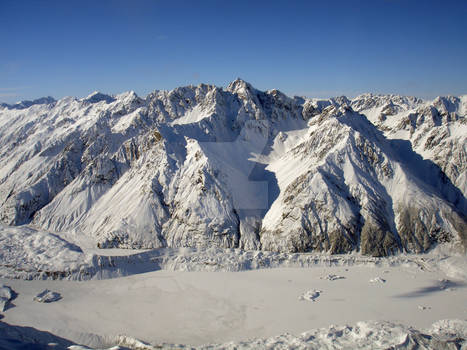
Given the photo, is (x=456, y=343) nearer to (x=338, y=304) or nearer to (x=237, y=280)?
(x=338, y=304)

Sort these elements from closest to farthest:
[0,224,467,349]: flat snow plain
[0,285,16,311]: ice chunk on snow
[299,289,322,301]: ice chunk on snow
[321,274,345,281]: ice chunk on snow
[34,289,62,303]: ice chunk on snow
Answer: [0,224,467,349]: flat snow plain, [0,285,16,311]: ice chunk on snow, [299,289,322,301]: ice chunk on snow, [34,289,62,303]: ice chunk on snow, [321,274,345,281]: ice chunk on snow

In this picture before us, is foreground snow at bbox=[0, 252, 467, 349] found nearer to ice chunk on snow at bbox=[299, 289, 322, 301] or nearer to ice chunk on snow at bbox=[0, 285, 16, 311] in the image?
ice chunk on snow at bbox=[299, 289, 322, 301]

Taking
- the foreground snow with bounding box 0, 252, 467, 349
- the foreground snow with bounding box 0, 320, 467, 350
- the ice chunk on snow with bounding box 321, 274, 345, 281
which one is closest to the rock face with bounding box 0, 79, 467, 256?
the ice chunk on snow with bounding box 321, 274, 345, 281

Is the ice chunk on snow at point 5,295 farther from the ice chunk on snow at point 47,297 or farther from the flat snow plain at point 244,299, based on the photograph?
the ice chunk on snow at point 47,297

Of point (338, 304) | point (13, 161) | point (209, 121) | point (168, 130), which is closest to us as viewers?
point (338, 304)

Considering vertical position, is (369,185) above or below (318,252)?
above

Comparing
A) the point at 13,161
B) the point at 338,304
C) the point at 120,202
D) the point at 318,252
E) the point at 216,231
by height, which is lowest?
the point at 338,304

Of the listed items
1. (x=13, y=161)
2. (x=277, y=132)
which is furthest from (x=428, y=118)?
(x=13, y=161)
